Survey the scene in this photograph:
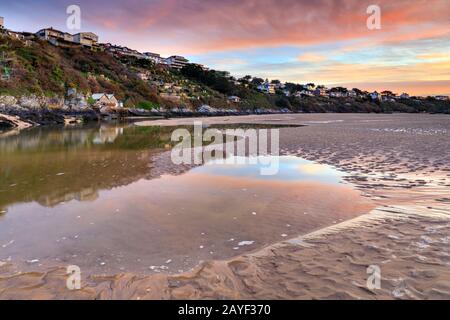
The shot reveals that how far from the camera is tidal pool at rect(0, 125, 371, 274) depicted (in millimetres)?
5555

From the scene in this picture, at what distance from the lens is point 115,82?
95375 millimetres

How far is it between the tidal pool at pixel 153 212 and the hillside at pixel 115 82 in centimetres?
5206

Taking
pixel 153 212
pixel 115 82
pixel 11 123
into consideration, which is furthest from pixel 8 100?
pixel 153 212

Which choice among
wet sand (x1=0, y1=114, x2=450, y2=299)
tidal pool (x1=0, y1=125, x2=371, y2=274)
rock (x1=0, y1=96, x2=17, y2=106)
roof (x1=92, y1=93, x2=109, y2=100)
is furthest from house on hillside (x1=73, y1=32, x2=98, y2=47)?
wet sand (x1=0, y1=114, x2=450, y2=299)

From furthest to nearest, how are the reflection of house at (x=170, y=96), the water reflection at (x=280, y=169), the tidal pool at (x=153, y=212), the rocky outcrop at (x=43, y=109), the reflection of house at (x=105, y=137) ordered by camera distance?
the reflection of house at (x=170, y=96) < the rocky outcrop at (x=43, y=109) < the reflection of house at (x=105, y=137) < the water reflection at (x=280, y=169) < the tidal pool at (x=153, y=212)

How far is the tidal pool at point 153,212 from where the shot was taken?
5555 mm

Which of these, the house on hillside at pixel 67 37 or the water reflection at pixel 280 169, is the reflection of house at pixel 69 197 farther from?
the house on hillside at pixel 67 37

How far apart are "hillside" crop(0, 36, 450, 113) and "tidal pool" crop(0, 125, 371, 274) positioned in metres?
52.1

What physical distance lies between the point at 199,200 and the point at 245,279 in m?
4.58

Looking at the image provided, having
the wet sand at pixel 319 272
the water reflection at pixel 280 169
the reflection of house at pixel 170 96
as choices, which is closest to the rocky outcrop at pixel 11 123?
the water reflection at pixel 280 169

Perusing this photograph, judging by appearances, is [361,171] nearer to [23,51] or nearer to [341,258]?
[341,258]

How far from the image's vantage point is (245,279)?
180 inches

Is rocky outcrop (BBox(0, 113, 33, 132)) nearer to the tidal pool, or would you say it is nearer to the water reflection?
the tidal pool
